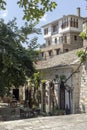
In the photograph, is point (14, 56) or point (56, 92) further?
point (56, 92)

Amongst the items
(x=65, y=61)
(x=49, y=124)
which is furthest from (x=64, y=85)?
(x=49, y=124)

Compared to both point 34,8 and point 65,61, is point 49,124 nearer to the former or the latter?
point 34,8

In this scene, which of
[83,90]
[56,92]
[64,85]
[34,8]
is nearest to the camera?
[34,8]

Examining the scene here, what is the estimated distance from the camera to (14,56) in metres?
21.1

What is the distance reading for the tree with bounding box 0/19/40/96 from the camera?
20.7 meters

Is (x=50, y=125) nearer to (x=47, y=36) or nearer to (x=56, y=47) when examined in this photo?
(x=56, y=47)

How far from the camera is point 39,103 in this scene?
25734mm

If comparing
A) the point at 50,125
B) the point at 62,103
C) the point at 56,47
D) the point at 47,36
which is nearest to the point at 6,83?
the point at 62,103

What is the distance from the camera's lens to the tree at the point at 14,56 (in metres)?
20.7

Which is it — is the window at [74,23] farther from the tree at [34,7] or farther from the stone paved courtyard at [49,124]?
the tree at [34,7]

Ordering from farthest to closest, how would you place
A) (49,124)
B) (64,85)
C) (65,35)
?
(65,35)
(64,85)
(49,124)

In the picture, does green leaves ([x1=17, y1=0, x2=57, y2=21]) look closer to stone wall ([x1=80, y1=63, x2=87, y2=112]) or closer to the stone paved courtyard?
the stone paved courtyard

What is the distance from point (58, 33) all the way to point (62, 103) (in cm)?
4888

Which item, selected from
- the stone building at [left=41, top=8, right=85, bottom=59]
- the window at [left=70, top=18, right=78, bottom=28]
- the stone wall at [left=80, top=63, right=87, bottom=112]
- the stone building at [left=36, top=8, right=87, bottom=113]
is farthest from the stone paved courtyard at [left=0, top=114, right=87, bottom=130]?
the window at [left=70, top=18, right=78, bottom=28]
